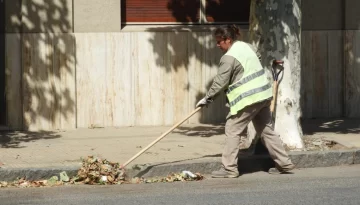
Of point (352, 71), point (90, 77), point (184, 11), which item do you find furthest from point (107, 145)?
point (352, 71)

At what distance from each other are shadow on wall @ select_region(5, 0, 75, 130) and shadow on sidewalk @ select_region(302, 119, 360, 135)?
Answer: 11.7 feet

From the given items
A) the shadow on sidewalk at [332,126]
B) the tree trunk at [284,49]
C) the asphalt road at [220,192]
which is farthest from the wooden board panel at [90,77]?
the asphalt road at [220,192]

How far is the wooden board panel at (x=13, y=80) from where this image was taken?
43.8ft

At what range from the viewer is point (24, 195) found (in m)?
9.51

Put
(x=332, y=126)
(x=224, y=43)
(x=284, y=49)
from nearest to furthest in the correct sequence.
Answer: (x=224, y=43), (x=284, y=49), (x=332, y=126)

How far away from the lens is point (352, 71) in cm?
1479

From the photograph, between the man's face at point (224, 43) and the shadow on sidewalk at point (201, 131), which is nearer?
the man's face at point (224, 43)

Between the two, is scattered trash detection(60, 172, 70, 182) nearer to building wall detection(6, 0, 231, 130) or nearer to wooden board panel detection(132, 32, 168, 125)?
building wall detection(6, 0, 231, 130)

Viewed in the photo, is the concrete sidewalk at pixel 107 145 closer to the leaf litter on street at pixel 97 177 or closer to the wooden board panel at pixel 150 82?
the wooden board panel at pixel 150 82

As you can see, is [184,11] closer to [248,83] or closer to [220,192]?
[248,83]

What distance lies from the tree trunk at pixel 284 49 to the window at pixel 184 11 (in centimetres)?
258

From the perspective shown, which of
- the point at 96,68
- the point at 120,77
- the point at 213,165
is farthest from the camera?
the point at 120,77

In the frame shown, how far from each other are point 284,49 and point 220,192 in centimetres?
275

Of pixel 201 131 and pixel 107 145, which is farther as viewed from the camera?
pixel 201 131
